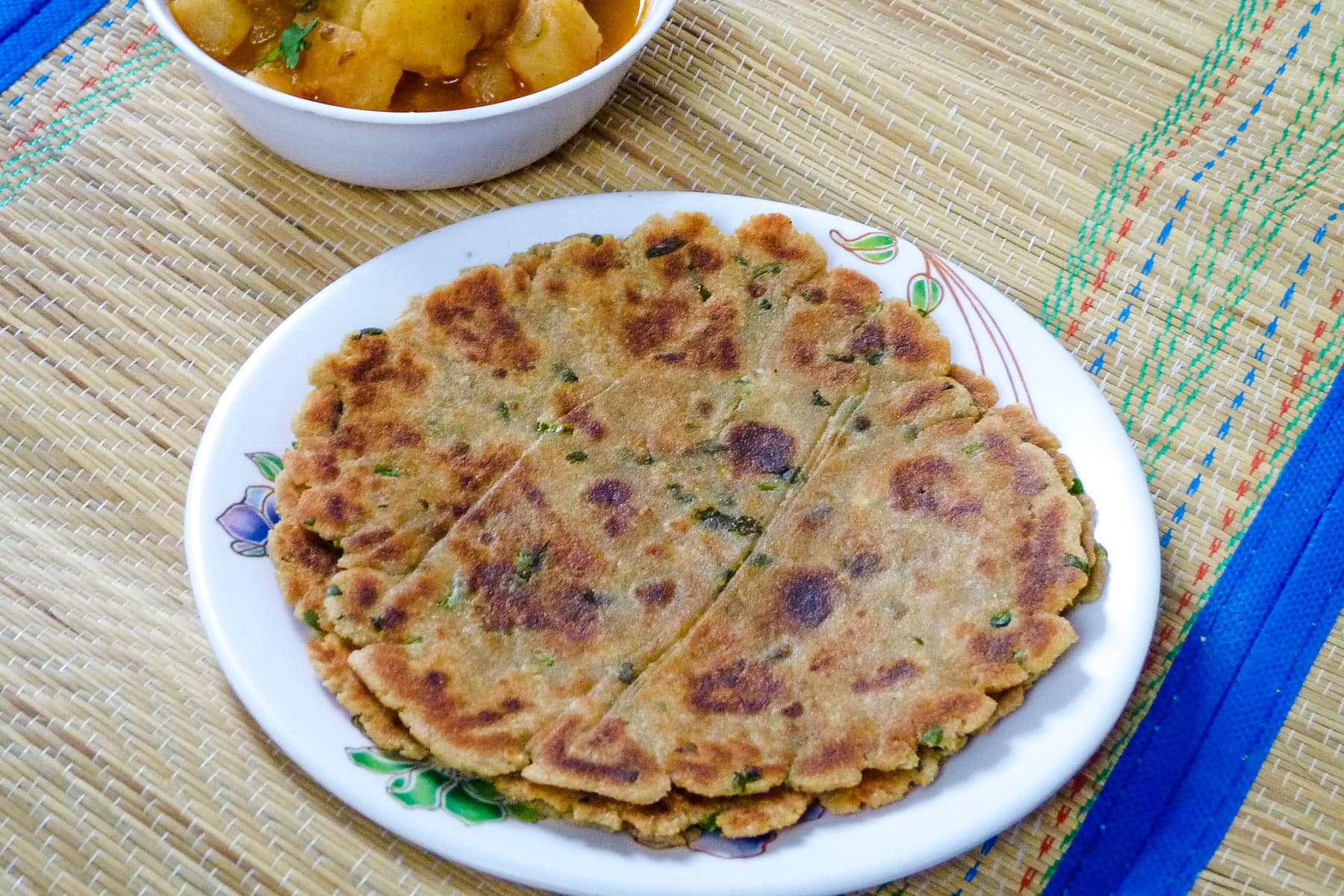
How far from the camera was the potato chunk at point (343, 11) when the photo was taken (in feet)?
7.13

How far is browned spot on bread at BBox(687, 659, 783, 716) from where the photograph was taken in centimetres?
166

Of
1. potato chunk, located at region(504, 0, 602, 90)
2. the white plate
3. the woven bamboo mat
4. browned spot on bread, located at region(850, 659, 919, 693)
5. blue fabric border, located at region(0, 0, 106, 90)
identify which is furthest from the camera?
blue fabric border, located at region(0, 0, 106, 90)

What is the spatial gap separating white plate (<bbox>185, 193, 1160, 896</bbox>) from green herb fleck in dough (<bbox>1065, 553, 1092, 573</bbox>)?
7cm

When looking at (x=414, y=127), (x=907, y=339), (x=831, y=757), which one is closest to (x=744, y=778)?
(x=831, y=757)

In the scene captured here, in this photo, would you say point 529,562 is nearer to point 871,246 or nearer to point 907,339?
point 907,339

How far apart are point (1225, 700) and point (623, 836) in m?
1.02

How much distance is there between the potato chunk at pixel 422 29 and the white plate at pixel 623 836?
30 centimetres

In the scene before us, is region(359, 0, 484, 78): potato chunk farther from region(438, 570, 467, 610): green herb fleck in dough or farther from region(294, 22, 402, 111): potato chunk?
region(438, 570, 467, 610): green herb fleck in dough

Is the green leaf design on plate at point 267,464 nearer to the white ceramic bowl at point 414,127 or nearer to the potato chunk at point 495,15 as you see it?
the white ceramic bowl at point 414,127

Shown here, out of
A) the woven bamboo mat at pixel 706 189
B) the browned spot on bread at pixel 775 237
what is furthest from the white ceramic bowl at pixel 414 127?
the browned spot on bread at pixel 775 237

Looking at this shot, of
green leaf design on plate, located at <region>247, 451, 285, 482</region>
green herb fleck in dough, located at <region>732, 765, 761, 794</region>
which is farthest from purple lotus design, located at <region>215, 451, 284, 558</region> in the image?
green herb fleck in dough, located at <region>732, 765, 761, 794</region>

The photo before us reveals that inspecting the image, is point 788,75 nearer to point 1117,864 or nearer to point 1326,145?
point 1326,145

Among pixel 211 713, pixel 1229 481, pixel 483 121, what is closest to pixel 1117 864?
pixel 1229 481

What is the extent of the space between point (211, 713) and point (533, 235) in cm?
96
